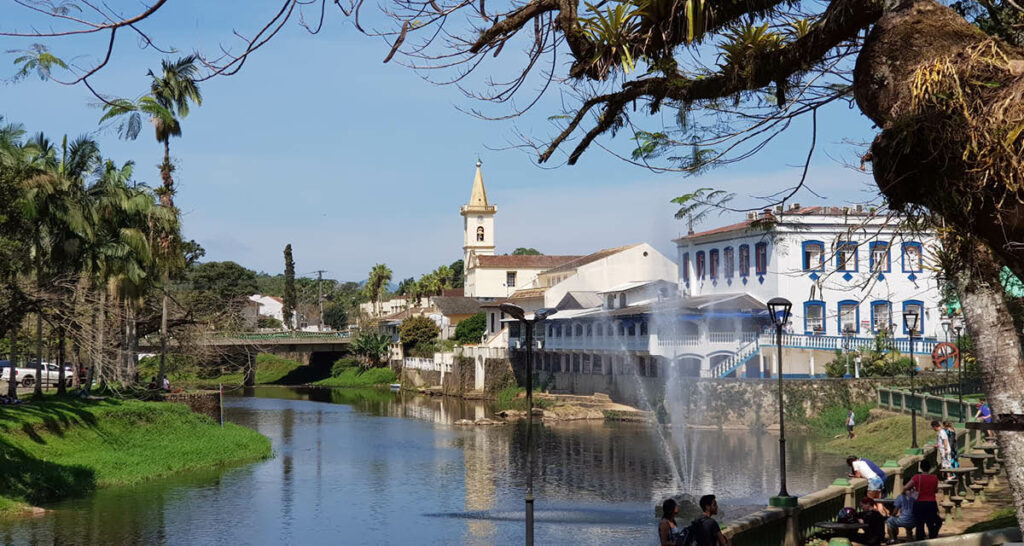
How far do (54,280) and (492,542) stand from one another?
17575mm

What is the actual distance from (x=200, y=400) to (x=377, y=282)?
8726cm

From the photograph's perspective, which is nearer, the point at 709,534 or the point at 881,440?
the point at 709,534

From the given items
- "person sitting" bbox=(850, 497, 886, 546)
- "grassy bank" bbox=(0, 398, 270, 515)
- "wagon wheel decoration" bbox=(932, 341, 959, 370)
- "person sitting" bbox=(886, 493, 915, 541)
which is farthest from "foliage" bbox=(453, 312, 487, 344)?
"person sitting" bbox=(850, 497, 886, 546)

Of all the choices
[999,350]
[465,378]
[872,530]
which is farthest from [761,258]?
[999,350]

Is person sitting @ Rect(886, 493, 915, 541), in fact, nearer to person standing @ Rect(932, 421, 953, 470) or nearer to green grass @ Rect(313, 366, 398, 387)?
person standing @ Rect(932, 421, 953, 470)

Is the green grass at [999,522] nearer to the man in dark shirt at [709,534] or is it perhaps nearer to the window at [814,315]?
the man in dark shirt at [709,534]

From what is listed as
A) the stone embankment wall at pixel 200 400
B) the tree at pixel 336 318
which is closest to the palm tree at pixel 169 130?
the stone embankment wall at pixel 200 400

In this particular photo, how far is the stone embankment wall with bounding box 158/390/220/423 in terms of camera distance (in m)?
48.3

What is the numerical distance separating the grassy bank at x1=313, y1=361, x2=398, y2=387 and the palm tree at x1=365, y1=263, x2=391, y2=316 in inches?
1189

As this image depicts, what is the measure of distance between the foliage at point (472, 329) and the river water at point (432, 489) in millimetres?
37110

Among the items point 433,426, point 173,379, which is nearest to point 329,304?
point 173,379

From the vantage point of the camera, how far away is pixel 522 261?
11888cm

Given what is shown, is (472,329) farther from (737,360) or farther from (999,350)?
(999,350)

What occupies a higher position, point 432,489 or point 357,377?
point 357,377
